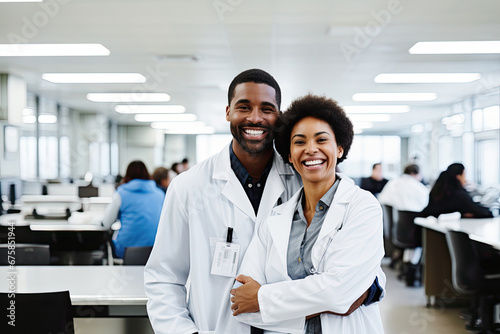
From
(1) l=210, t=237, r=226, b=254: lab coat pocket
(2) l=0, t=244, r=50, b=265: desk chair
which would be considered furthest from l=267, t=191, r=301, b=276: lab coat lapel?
(2) l=0, t=244, r=50, b=265: desk chair

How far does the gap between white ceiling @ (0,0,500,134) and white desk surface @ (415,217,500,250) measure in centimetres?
212

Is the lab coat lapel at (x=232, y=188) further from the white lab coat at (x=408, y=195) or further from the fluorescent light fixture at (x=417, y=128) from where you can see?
the fluorescent light fixture at (x=417, y=128)

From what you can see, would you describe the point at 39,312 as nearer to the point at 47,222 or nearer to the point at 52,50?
the point at 47,222

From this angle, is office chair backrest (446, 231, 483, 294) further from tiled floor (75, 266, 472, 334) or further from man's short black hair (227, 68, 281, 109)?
man's short black hair (227, 68, 281, 109)

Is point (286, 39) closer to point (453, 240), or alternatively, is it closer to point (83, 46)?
point (83, 46)

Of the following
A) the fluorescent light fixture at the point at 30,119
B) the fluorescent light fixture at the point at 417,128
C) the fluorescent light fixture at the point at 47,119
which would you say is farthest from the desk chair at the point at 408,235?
the fluorescent light fixture at the point at 417,128

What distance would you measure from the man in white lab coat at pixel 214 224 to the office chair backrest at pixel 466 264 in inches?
102

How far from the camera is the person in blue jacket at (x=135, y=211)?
4.38 m

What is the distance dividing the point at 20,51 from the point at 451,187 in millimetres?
6317

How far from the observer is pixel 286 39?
19.7 feet

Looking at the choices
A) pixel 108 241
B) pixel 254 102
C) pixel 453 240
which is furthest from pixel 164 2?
pixel 453 240

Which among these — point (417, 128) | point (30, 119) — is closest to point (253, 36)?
point (30, 119)

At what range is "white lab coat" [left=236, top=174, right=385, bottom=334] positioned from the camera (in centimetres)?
145

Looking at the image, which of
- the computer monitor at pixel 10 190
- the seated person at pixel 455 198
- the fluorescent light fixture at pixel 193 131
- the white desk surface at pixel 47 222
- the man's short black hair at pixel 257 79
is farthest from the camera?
the fluorescent light fixture at pixel 193 131
